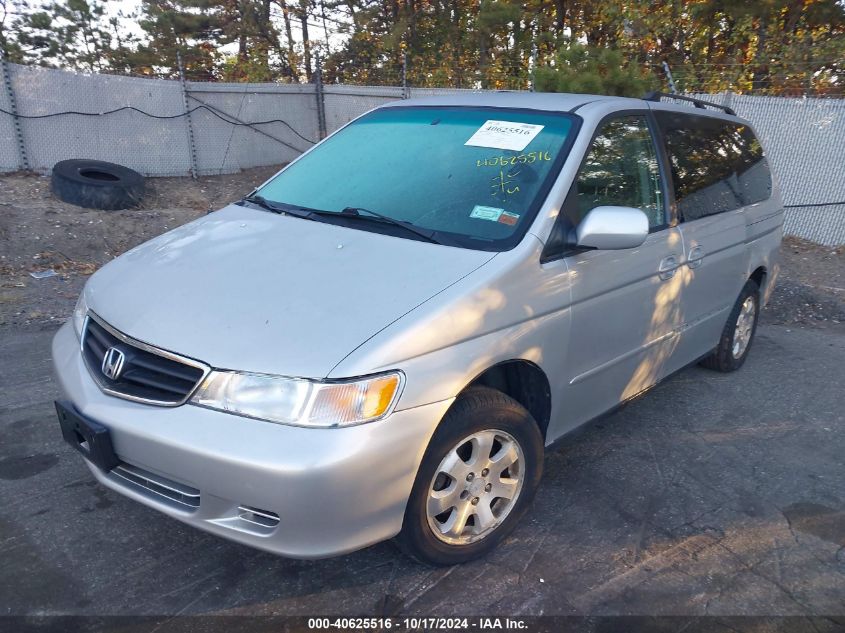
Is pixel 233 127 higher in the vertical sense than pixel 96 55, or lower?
lower

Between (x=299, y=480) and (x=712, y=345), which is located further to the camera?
(x=712, y=345)

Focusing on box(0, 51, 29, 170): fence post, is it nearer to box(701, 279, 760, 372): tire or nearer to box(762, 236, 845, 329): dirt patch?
box(701, 279, 760, 372): tire

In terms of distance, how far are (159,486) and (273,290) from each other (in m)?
0.82

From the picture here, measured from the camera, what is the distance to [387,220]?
319 cm

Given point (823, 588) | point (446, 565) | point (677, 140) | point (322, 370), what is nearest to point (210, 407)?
point (322, 370)

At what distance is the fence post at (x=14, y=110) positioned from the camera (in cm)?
1034

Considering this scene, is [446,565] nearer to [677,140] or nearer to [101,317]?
[101,317]

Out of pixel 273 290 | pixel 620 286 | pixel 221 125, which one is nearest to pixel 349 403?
pixel 273 290

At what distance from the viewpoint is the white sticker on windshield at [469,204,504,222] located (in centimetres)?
307

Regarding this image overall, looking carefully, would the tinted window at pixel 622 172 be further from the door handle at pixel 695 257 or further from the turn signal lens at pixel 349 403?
the turn signal lens at pixel 349 403

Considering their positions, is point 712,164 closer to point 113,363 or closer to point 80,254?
point 113,363

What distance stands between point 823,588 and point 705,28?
15.8 metres

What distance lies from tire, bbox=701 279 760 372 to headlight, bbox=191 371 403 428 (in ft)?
10.9

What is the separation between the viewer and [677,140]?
4059 mm
